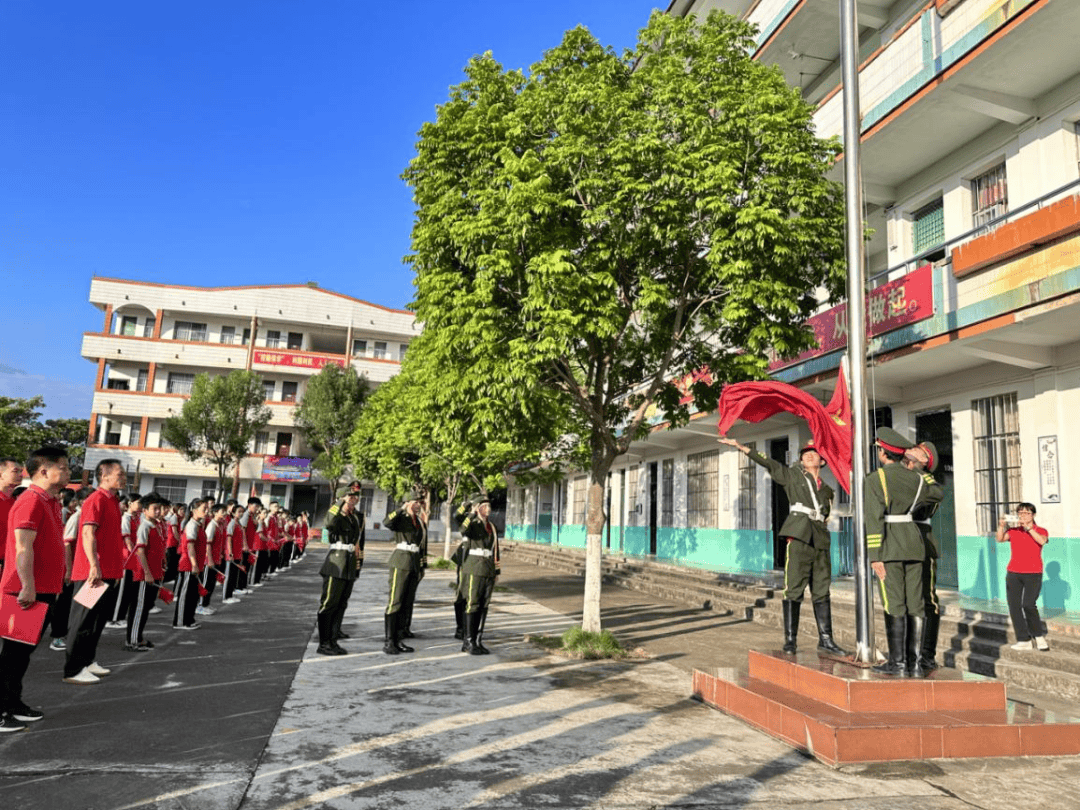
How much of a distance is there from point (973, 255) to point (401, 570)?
851 centimetres

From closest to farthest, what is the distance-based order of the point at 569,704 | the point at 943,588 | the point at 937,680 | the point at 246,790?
1. the point at 246,790
2. the point at 937,680
3. the point at 569,704
4. the point at 943,588

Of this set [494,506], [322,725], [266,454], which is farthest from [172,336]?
[322,725]

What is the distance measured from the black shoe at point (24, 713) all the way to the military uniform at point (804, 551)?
6380mm

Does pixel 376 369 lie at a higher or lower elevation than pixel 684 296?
higher

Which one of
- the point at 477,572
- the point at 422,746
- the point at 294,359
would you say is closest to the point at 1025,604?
the point at 477,572

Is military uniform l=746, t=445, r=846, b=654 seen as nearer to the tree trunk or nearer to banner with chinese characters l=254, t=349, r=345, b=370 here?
the tree trunk

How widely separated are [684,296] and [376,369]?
3930 cm

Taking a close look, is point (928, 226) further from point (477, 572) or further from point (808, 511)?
point (477, 572)

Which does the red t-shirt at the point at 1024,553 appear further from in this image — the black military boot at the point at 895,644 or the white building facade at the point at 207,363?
the white building facade at the point at 207,363

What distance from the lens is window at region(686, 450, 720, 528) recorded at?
19938 millimetres

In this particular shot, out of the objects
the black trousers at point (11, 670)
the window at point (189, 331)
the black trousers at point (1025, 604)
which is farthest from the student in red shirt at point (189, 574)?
the window at point (189, 331)

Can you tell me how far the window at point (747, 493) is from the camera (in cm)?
1786

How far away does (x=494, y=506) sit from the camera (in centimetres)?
4947

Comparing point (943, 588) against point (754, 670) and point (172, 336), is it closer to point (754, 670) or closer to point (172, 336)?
point (754, 670)
